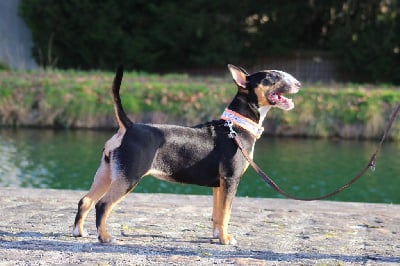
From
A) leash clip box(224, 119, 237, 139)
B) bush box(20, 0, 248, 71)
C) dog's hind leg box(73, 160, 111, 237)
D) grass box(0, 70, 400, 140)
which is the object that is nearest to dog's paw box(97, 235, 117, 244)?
dog's hind leg box(73, 160, 111, 237)

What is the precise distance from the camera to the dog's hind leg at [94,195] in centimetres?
571

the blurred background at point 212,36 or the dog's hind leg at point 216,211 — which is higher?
the dog's hind leg at point 216,211

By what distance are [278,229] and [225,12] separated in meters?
20.2

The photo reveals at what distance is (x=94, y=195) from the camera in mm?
5738

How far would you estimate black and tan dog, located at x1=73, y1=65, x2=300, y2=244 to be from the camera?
17.9 ft

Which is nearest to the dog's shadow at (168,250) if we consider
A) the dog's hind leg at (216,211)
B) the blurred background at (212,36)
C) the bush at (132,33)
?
the dog's hind leg at (216,211)

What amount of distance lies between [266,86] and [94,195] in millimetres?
1544

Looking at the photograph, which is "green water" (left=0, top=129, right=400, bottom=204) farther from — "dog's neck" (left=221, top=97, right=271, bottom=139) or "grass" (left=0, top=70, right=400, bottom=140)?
"dog's neck" (left=221, top=97, right=271, bottom=139)

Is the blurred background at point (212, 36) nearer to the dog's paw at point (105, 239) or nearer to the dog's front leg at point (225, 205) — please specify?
the dog's front leg at point (225, 205)

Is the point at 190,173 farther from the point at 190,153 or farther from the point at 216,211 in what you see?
the point at 216,211

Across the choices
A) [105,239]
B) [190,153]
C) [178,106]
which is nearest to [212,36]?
[178,106]

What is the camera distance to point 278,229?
6473 millimetres

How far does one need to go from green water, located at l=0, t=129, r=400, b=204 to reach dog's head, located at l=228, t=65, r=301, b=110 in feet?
14.2

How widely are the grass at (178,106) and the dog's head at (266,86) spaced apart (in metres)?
9.84
